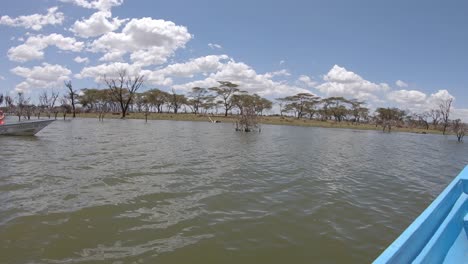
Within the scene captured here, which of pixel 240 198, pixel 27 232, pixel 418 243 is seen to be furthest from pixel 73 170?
pixel 418 243

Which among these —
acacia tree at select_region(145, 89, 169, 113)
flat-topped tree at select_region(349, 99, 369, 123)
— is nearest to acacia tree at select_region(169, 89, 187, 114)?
acacia tree at select_region(145, 89, 169, 113)

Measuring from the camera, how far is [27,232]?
5023 millimetres

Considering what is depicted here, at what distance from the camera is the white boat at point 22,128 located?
795 inches

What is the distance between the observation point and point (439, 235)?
3.15 metres

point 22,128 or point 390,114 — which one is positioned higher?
point 390,114

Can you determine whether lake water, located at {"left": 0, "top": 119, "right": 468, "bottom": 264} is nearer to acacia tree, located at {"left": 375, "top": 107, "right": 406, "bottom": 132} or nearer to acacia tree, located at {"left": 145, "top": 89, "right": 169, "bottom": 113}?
acacia tree, located at {"left": 145, "top": 89, "right": 169, "bottom": 113}

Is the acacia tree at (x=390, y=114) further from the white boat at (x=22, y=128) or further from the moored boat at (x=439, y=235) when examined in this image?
the moored boat at (x=439, y=235)

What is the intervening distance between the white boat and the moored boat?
2401 centimetres

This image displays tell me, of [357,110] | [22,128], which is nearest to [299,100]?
[357,110]

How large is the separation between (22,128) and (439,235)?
81.2ft

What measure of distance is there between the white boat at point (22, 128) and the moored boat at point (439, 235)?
2401 cm

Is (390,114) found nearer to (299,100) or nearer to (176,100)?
(299,100)

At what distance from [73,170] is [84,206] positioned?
13.9 ft

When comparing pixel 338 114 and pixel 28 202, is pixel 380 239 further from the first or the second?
pixel 338 114
